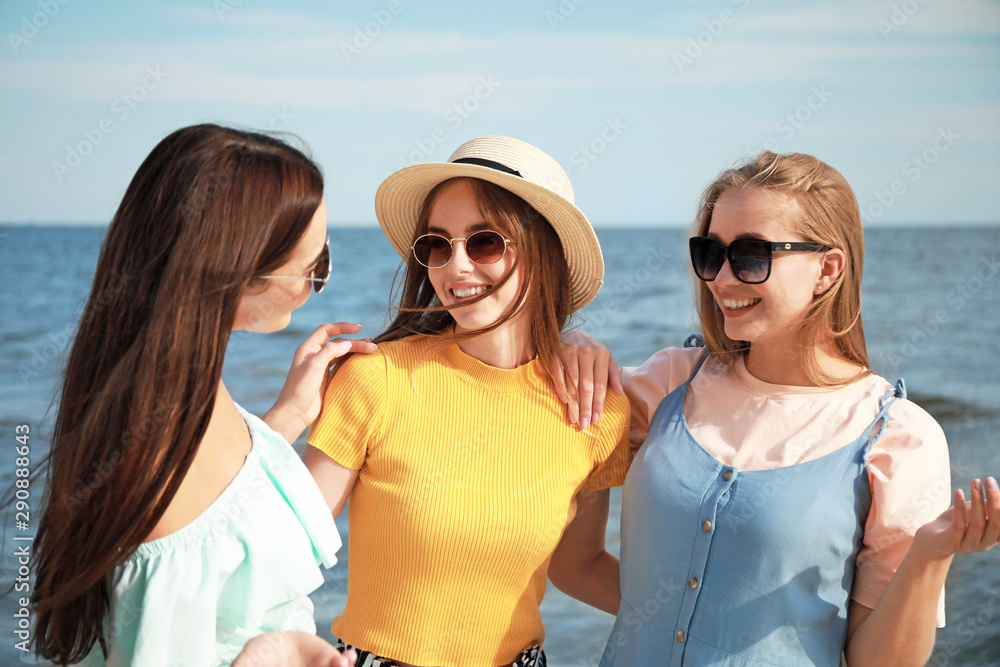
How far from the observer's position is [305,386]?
8.01ft

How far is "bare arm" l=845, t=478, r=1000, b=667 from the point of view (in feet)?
6.61

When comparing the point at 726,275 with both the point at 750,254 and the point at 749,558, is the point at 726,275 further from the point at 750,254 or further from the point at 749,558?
the point at 749,558

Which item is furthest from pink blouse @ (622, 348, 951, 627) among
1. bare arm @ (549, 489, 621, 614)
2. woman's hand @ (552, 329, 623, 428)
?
bare arm @ (549, 489, 621, 614)

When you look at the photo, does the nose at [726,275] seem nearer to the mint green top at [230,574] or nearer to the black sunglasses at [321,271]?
the black sunglasses at [321,271]

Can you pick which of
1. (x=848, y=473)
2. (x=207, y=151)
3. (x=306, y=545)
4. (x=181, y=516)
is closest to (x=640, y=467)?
(x=848, y=473)

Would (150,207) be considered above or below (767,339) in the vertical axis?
above

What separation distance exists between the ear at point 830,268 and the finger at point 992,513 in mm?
781

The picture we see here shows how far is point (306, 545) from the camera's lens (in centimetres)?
191

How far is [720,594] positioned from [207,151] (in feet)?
6.00

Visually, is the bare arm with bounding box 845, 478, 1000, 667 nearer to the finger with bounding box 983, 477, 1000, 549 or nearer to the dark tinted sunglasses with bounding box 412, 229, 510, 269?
the finger with bounding box 983, 477, 1000, 549

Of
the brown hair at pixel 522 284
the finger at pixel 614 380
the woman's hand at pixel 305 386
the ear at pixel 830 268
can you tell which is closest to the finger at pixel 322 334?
the woman's hand at pixel 305 386

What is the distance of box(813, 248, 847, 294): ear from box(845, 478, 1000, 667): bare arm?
76cm

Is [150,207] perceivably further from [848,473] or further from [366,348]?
[848,473]

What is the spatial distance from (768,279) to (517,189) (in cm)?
84
